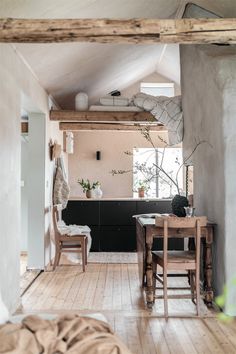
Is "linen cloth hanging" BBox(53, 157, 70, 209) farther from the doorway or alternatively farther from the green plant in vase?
the green plant in vase

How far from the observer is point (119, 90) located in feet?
25.5

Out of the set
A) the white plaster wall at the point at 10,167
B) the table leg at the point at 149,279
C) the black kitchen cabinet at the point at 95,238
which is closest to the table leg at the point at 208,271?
the table leg at the point at 149,279

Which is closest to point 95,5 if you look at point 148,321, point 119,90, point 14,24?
point 14,24

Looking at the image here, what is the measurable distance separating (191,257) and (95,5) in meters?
2.63

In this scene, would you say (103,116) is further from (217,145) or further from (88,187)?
(217,145)

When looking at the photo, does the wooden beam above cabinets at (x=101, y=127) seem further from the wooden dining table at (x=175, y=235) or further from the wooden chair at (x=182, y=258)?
the wooden chair at (x=182, y=258)

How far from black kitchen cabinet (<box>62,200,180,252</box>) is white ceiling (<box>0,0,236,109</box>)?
1.93 meters

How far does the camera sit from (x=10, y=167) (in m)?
3.58

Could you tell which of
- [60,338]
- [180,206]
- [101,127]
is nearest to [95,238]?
[101,127]

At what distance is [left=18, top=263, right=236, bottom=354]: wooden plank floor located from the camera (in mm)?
2896

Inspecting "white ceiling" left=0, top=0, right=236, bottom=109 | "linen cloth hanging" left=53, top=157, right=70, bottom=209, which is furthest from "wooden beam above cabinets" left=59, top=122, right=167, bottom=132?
"linen cloth hanging" left=53, top=157, right=70, bottom=209

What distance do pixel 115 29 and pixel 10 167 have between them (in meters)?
1.71

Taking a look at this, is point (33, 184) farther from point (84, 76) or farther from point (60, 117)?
point (84, 76)

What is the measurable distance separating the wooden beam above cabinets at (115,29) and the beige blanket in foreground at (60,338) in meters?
1.81
